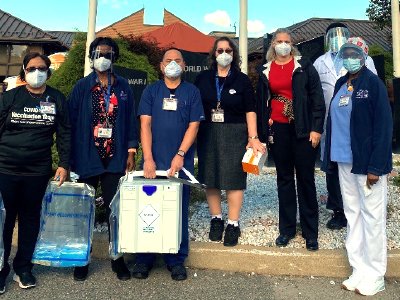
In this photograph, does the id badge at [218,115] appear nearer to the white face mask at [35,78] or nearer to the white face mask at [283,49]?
the white face mask at [283,49]

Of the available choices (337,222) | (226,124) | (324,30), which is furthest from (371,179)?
(324,30)

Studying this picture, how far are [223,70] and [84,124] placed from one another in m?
1.40

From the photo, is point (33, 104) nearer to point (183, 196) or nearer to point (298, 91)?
point (183, 196)

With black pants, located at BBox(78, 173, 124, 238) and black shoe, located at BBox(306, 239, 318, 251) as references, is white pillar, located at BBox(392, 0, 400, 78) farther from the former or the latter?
black pants, located at BBox(78, 173, 124, 238)

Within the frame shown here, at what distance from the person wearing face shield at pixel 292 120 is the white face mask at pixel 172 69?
2.80 ft

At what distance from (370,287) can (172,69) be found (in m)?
2.48

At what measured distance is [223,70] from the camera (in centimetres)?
431

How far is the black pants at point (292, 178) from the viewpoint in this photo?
13.9 ft

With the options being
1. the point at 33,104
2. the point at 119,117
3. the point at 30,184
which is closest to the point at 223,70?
the point at 119,117

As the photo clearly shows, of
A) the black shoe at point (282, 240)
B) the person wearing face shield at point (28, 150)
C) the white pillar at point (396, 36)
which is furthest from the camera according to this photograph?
the white pillar at point (396, 36)

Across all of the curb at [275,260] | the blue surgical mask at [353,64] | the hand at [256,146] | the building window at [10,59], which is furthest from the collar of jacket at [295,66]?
the building window at [10,59]

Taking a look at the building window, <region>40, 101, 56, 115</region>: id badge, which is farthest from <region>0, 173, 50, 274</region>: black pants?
the building window

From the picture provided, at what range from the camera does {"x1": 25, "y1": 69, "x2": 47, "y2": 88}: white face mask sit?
12.1 feet

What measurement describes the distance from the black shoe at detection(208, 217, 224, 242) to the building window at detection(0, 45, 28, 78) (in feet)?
65.2
